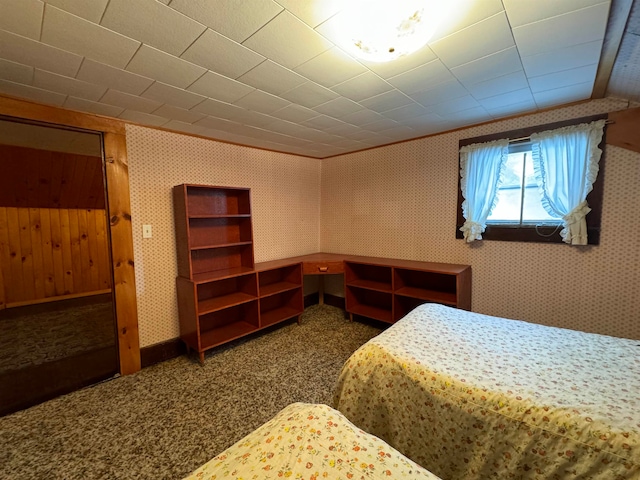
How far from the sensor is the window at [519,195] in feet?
8.17

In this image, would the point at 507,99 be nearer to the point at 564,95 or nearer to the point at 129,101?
the point at 564,95

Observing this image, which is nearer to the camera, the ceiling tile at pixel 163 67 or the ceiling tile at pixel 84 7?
the ceiling tile at pixel 84 7

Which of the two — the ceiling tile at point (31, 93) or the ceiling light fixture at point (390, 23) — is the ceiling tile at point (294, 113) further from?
the ceiling tile at point (31, 93)

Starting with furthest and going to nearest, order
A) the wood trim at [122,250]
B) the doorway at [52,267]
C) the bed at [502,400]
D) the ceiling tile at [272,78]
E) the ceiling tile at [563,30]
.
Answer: the doorway at [52,267] < the wood trim at [122,250] < the ceiling tile at [272,78] < the ceiling tile at [563,30] < the bed at [502,400]

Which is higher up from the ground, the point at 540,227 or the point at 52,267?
the point at 540,227

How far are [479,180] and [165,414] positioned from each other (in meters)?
3.37

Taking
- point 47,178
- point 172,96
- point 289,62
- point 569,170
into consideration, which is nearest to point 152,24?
point 289,62

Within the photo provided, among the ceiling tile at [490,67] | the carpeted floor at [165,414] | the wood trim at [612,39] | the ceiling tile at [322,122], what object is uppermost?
the ceiling tile at [322,122]

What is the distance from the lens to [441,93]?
197 cm

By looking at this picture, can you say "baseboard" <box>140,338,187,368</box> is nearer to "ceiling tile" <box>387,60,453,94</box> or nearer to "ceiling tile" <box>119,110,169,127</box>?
"ceiling tile" <box>119,110,169,127</box>

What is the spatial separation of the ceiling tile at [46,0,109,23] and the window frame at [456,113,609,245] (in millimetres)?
2948

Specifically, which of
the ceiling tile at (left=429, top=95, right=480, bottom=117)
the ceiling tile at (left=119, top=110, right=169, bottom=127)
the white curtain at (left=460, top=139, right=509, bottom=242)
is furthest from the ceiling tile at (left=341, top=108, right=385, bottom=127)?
the ceiling tile at (left=119, top=110, right=169, bottom=127)

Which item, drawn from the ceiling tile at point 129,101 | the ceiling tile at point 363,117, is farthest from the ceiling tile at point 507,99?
the ceiling tile at point 129,101

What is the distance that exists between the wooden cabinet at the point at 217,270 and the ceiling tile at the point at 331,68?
1.51 metres
